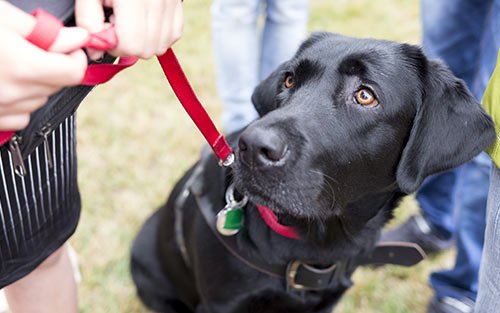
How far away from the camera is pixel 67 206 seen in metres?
1.74

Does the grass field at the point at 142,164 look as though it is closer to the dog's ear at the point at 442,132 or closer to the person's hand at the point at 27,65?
the dog's ear at the point at 442,132

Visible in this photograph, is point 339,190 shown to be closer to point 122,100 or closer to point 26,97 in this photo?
point 26,97

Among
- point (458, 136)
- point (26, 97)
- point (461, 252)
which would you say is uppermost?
point (26, 97)

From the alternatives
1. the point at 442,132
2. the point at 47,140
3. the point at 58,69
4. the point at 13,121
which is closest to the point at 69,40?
the point at 58,69

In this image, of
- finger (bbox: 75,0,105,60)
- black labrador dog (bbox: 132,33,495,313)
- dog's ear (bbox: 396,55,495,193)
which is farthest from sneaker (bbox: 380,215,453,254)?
finger (bbox: 75,0,105,60)

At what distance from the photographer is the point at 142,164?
3.59 metres

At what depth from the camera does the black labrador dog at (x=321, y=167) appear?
1668mm

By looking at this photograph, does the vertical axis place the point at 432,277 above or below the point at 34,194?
below

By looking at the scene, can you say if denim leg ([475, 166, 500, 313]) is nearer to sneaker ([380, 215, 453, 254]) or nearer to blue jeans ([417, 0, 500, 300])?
blue jeans ([417, 0, 500, 300])

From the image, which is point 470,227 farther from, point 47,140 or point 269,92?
point 47,140

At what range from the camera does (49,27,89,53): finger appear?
1105 mm

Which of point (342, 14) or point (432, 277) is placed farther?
point (342, 14)

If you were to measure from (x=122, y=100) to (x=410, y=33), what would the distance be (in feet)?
8.56

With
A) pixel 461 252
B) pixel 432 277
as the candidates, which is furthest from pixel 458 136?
pixel 432 277
